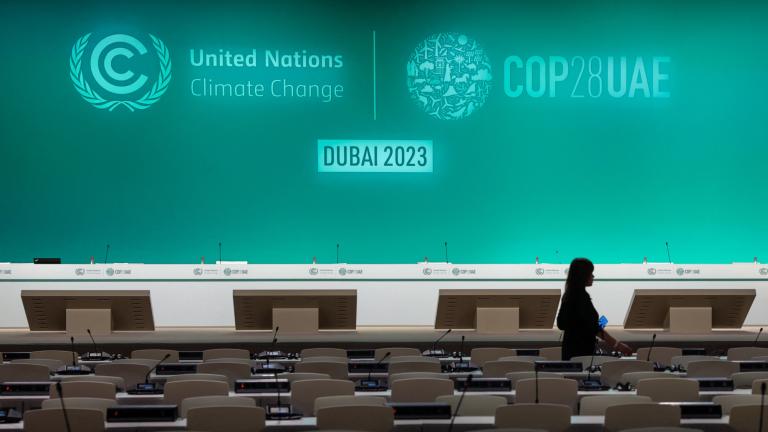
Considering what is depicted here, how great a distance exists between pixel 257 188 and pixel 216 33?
7.76 feet

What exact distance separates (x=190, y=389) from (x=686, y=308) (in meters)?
6.74

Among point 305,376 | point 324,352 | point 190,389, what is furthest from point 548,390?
point 324,352

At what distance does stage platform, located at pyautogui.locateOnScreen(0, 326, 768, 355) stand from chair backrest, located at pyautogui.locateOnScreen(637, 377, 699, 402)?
4467 millimetres

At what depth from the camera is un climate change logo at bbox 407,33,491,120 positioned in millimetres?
14148

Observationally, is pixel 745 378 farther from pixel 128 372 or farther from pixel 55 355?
pixel 55 355

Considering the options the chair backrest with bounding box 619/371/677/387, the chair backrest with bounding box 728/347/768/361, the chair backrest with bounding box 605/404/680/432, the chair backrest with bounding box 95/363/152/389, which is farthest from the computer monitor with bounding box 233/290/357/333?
the chair backrest with bounding box 605/404/680/432

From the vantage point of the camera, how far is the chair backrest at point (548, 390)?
5523 mm

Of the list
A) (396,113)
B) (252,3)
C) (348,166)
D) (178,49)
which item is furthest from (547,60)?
(178,49)

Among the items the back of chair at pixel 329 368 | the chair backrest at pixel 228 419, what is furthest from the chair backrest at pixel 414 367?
the chair backrest at pixel 228 419

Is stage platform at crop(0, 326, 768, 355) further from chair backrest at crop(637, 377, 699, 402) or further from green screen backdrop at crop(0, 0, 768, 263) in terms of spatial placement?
chair backrest at crop(637, 377, 699, 402)

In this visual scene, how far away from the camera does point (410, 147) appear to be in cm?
1408

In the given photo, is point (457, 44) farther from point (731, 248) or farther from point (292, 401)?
point (292, 401)

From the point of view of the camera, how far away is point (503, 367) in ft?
22.1

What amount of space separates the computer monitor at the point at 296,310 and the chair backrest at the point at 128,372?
3.94m
